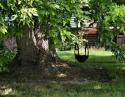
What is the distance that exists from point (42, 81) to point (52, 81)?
0.94 feet

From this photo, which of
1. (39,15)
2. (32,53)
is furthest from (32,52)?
(39,15)

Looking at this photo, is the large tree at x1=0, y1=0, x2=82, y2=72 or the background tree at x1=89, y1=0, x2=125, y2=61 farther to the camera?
the background tree at x1=89, y1=0, x2=125, y2=61

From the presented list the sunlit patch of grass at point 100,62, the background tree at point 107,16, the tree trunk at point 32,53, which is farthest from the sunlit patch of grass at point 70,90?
the sunlit patch of grass at point 100,62

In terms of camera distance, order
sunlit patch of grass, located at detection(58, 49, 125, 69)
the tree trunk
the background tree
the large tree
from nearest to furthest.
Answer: the large tree < the background tree < the tree trunk < sunlit patch of grass, located at detection(58, 49, 125, 69)

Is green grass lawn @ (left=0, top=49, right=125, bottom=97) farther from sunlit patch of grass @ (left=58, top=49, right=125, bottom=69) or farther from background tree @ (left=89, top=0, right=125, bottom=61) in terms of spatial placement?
sunlit patch of grass @ (left=58, top=49, right=125, bottom=69)

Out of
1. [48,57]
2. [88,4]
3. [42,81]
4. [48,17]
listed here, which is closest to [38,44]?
[48,57]

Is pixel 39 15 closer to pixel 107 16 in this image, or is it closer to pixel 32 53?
pixel 107 16

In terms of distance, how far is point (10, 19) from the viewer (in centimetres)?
889

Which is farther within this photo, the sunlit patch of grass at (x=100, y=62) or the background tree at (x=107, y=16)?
the sunlit patch of grass at (x=100, y=62)

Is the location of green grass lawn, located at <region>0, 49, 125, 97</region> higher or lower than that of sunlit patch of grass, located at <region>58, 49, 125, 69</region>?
higher

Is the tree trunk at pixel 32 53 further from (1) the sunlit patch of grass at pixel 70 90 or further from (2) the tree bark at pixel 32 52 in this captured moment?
(1) the sunlit patch of grass at pixel 70 90

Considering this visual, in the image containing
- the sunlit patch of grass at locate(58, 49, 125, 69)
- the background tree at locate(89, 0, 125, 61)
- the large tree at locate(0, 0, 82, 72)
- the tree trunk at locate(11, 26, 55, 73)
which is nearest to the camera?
the large tree at locate(0, 0, 82, 72)

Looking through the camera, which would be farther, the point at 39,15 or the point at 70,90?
the point at 70,90

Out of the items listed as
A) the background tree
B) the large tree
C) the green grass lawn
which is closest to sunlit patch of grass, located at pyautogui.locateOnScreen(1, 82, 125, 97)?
the green grass lawn
